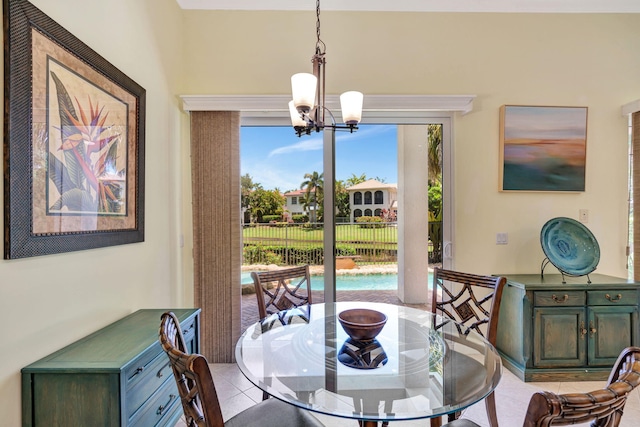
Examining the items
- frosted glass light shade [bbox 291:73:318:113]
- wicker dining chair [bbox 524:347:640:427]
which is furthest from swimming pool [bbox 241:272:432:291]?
wicker dining chair [bbox 524:347:640:427]

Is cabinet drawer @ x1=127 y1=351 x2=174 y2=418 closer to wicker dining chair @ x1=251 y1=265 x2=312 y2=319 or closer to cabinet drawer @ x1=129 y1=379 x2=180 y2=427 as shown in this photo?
cabinet drawer @ x1=129 y1=379 x2=180 y2=427

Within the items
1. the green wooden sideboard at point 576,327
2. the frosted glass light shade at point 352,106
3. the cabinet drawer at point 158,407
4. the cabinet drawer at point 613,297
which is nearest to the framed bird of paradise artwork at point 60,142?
the cabinet drawer at point 158,407

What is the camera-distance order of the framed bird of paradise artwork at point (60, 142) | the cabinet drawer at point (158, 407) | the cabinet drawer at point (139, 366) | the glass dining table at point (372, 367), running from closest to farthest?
the glass dining table at point (372, 367) < the framed bird of paradise artwork at point (60, 142) < the cabinet drawer at point (139, 366) < the cabinet drawer at point (158, 407)

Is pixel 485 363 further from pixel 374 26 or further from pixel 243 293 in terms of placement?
pixel 374 26

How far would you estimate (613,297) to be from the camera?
244 cm

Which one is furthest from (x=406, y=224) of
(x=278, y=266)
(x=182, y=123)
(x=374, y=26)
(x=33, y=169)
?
(x=33, y=169)

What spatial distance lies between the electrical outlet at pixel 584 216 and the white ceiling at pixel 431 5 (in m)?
1.93

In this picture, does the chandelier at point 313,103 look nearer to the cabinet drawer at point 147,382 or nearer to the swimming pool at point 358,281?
the cabinet drawer at point 147,382

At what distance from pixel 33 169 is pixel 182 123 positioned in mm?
1682

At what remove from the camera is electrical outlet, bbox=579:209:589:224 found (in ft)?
9.46

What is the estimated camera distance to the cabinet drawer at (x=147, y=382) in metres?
1.36

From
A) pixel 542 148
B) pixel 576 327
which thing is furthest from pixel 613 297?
pixel 542 148

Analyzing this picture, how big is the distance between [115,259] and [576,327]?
137 inches

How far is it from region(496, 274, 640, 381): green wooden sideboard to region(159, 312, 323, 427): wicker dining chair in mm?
2108
